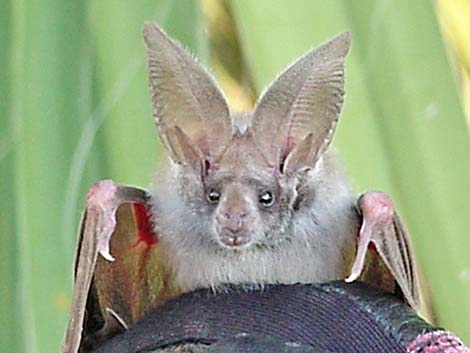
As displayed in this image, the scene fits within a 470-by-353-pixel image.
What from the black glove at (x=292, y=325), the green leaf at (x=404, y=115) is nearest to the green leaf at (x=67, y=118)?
the green leaf at (x=404, y=115)

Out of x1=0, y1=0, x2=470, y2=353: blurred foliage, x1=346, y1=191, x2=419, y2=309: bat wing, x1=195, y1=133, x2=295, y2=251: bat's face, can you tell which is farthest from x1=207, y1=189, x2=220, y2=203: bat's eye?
x1=0, y1=0, x2=470, y2=353: blurred foliage

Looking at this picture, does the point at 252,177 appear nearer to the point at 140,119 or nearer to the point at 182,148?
the point at 182,148

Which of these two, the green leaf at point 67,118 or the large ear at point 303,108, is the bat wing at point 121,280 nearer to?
the large ear at point 303,108

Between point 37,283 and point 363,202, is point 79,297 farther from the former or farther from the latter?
point 37,283

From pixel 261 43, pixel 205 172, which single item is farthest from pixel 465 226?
pixel 205 172

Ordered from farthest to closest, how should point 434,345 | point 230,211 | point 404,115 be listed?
1. point 404,115
2. point 230,211
3. point 434,345

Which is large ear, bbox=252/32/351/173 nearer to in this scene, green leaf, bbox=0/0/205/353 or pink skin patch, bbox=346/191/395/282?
pink skin patch, bbox=346/191/395/282

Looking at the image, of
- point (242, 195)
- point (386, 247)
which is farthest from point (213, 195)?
point (386, 247)
